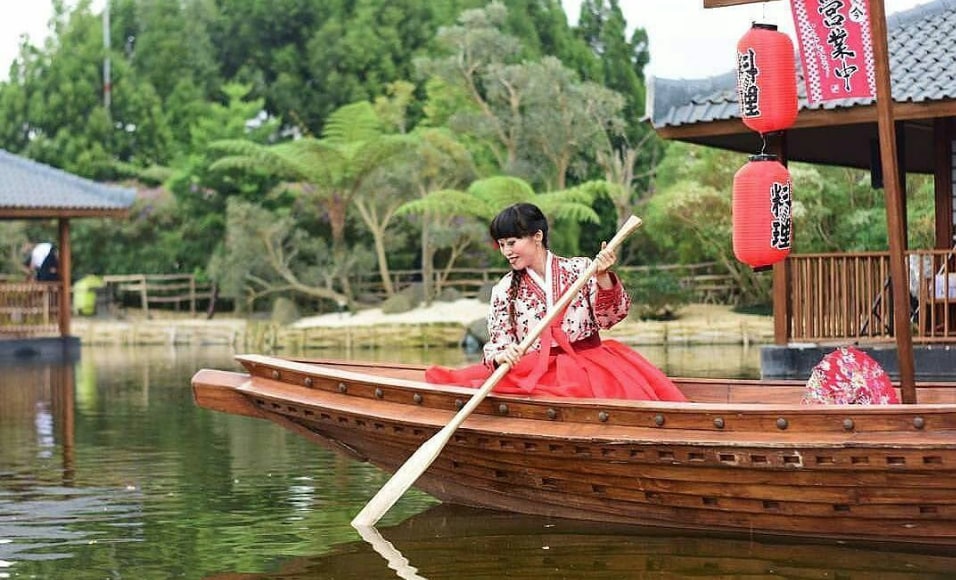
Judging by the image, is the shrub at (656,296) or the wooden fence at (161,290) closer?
the shrub at (656,296)

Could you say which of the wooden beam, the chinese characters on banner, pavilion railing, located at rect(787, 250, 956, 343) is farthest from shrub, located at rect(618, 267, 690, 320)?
the wooden beam

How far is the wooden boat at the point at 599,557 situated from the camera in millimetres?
5957

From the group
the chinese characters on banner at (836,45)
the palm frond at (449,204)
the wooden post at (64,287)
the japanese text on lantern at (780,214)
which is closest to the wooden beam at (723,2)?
the japanese text on lantern at (780,214)

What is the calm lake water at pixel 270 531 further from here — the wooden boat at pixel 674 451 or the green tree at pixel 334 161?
the green tree at pixel 334 161

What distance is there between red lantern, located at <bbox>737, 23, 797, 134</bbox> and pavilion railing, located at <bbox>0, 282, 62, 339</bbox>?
54.6 feet

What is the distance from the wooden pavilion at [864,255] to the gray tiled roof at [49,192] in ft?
42.1

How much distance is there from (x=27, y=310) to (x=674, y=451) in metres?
19.1

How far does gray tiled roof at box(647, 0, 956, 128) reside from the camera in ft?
39.0

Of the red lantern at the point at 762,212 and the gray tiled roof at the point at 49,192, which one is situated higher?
the gray tiled roof at the point at 49,192

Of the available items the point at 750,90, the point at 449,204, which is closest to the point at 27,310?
the point at 449,204

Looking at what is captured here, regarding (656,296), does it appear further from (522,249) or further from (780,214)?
(522,249)

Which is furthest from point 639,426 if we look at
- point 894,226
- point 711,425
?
point 894,226

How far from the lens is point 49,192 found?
23.8 m

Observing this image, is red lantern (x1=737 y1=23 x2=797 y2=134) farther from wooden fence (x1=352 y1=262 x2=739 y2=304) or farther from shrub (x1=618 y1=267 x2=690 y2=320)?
wooden fence (x1=352 y1=262 x2=739 y2=304)
